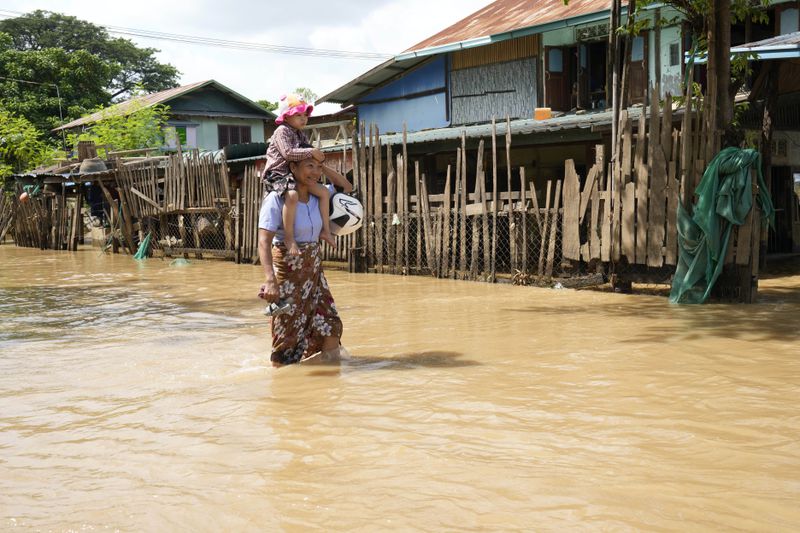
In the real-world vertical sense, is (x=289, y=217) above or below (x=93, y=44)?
below

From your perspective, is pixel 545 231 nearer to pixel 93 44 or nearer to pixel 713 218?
pixel 713 218

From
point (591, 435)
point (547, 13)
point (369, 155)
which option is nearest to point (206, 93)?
point (547, 13)

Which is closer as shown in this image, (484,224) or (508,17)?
(484,224)

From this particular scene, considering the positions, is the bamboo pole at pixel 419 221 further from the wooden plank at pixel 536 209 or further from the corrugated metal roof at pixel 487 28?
the corrugated metal roof at pixel 487 28

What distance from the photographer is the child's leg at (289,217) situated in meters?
5.58

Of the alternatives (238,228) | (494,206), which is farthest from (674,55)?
(238,228)

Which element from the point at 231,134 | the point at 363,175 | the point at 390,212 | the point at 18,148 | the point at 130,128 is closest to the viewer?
the point at 390,212

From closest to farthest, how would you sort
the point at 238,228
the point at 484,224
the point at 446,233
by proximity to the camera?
the point at 484,224, the point at 446,233, the point at 238,228

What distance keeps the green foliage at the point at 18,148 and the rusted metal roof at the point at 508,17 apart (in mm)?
17076

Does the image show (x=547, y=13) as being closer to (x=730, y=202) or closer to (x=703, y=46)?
(x=703, y=46)

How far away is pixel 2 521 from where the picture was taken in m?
3.16

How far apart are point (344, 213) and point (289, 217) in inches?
19.3

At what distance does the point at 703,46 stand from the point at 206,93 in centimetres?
2730

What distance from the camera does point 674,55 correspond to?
14766 mm
